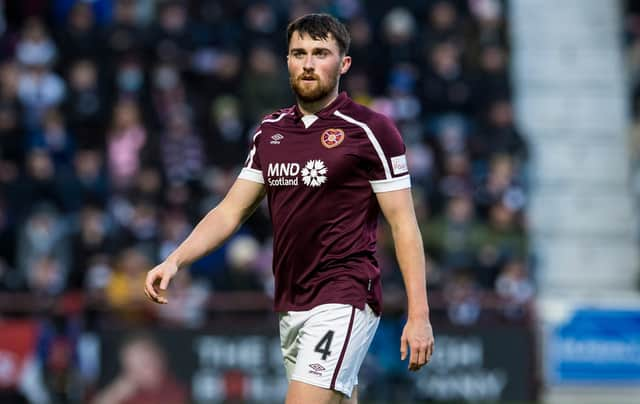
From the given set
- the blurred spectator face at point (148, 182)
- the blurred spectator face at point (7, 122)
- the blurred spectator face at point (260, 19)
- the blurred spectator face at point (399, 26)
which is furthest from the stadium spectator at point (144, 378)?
the blurred spectator face at point (399, 26)

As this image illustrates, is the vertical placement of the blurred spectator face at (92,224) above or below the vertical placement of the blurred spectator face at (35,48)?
below

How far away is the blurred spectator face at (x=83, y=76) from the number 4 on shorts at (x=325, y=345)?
11.7 m

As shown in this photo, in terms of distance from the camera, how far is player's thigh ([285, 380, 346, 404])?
239 inches

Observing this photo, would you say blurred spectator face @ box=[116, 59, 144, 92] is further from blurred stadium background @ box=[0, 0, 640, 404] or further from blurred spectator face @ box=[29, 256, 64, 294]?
blurred spectator face @ box=[29, 256, 64, 294]

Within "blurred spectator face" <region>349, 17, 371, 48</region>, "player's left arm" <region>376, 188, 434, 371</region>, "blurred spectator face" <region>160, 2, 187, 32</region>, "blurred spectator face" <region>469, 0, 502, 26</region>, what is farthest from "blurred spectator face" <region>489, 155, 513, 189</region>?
"player's left arm" <region>376, 188, 434, 371</region>

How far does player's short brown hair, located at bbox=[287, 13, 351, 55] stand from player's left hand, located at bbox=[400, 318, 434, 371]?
1317mm

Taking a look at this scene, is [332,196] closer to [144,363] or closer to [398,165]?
[398,165]

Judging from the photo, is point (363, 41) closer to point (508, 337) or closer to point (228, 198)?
point (508, 337)

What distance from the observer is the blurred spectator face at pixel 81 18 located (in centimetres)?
1808

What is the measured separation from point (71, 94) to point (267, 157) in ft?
Answer: 37.3

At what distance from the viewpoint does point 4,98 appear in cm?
1727

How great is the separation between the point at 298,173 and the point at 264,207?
32.4 ft

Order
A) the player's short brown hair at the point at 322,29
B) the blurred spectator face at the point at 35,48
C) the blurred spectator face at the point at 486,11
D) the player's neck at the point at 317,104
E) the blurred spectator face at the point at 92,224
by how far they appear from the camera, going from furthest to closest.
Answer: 1. the blurred spectator face at the point at 486,11
2. the blurred spectator face at the point at 35,48
3. the blurred spectator face at the point at 92,224
4. the player's neck at the point at 317,104
5. the player's short brown hair at the point at 322,29

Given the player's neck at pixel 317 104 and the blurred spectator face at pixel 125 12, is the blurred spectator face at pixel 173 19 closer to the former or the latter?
the blurred spectator face at pixel 125 12
